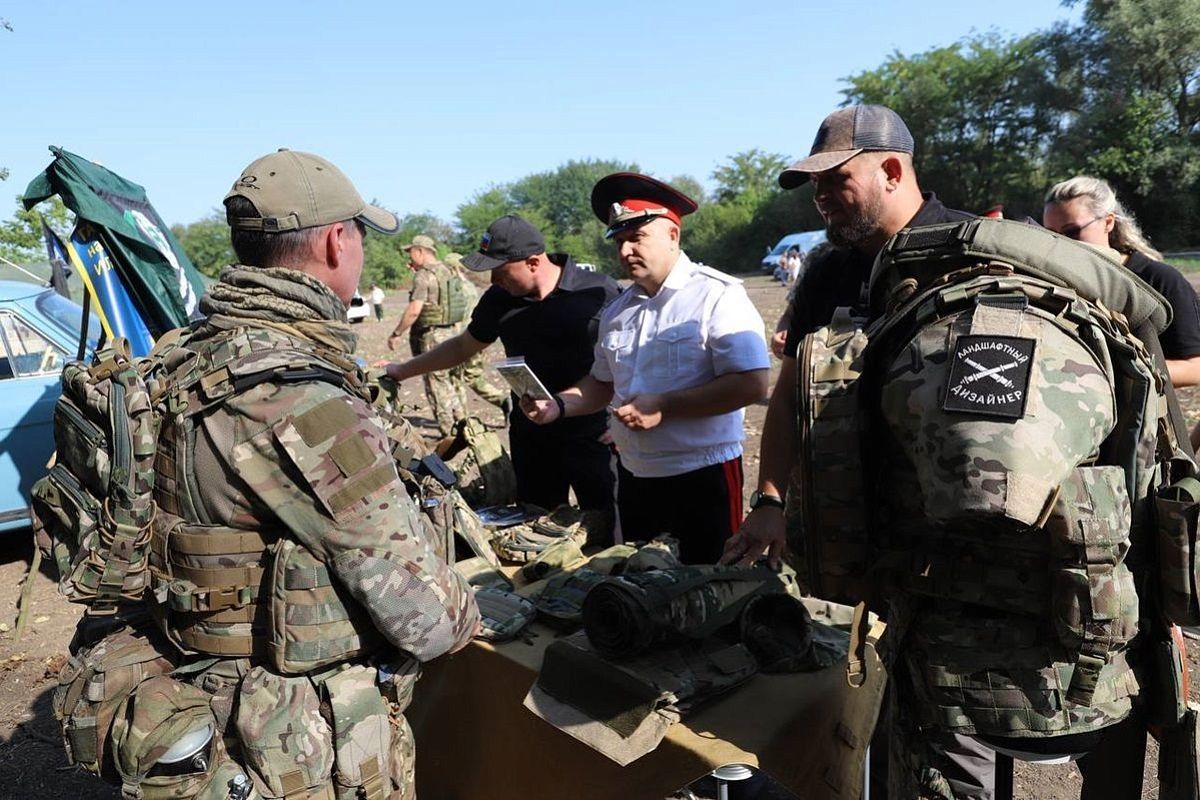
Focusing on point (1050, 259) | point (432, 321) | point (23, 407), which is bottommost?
point (432, 321)

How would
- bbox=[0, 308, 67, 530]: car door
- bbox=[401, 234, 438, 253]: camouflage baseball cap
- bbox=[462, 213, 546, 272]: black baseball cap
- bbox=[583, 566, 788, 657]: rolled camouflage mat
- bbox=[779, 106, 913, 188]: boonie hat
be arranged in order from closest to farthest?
bbox=[583, 566, 788, 657]: rolled camouflage mat < bbox=[779, 106, 913, 188]: boonie hat < bbox=[462, 213, 546, 272]: black baseball cap < bbox=[0, 308, 67, 530]: car door < bbox=[401, 234, 438, 253]: camouflage baseball cap

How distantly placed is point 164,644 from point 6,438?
428 cm

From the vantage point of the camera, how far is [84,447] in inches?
73.4

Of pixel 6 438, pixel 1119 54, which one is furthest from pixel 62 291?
pixel 1119 54

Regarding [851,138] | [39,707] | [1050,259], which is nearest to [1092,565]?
[1050,259]

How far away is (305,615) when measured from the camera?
1.79m

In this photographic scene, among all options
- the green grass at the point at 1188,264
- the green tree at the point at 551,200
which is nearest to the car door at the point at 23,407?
the green grass at the point at 1188,264

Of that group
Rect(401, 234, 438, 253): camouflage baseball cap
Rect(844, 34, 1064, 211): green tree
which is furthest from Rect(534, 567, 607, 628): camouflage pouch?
Rect(844, 34, 1064, 211): green tree

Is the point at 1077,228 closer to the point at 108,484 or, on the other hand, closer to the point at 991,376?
the point at 991,376

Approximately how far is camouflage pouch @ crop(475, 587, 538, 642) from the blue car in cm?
396

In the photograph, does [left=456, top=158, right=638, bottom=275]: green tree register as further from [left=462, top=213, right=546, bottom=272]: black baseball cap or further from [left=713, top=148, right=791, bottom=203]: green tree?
[left=462, top=213, right=546, bottom=272]: black baseball cap

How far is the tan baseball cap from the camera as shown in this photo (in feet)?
6.15

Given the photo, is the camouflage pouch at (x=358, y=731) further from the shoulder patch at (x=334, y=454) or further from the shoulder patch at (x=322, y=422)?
the shoulder patch at (x=322, y=422)

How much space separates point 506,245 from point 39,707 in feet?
10.2
